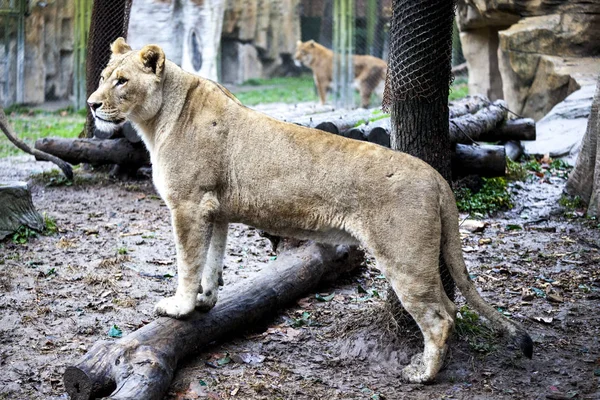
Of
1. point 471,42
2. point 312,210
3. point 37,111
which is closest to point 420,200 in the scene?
point 312,210

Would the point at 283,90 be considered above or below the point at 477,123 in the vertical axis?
below

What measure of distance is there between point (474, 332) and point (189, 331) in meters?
2.19

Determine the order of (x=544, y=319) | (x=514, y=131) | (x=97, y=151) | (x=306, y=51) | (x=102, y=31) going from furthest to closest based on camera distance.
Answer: (x=306, y=51)
(x=514, y=131)
(x=102, y=31)
(x=97, y=151)
(x=544, y=319)

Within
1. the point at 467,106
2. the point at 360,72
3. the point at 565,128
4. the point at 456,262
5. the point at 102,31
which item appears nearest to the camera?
the point at 456,262

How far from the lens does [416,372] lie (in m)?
5.17

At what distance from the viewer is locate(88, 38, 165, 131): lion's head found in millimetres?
5352

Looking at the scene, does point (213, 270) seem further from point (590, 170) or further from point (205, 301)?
point (590, 170)

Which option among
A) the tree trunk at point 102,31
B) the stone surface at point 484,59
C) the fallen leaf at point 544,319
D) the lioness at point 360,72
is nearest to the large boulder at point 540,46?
the stone surface at point 484,59

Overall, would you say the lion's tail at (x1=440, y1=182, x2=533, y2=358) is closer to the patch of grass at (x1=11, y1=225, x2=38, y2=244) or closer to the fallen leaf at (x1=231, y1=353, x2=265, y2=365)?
the fallen leaf at (x1=231, y1=353, x2=265, y2=365)

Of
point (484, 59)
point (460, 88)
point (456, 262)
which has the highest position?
point (456, 262)

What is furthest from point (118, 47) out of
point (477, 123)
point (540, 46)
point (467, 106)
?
point (540, 46)

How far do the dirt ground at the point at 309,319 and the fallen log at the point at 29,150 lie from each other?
1.23m

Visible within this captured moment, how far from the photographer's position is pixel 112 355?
4820 millimetres

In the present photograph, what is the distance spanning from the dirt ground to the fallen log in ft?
4.03
